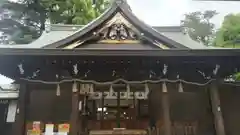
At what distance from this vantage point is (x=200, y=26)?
29047 mm

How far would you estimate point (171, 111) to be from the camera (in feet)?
28.6

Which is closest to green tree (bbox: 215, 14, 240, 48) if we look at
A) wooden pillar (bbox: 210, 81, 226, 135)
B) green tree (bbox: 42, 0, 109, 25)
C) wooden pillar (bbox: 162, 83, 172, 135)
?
green tree (bbox: 42, 0, 109, 25)

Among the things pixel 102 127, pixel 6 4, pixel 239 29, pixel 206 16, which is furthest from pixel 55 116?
pixel 206 16

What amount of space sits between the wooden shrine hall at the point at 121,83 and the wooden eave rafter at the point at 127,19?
34 millimetres

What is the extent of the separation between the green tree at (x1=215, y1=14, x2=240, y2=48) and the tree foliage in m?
10.0

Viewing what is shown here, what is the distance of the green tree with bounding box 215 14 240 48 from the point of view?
57.7 feet

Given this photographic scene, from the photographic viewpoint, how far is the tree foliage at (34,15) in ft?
57.3

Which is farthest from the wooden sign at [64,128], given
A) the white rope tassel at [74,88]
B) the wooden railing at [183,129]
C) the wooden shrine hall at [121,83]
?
the wooden railing at [183,129]

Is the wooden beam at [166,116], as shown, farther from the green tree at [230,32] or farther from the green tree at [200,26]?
the green tree at [200,26]

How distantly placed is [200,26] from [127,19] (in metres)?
22.3

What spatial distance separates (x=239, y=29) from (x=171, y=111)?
41.4 feet

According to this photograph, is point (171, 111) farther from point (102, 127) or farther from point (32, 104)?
point (32, 104)

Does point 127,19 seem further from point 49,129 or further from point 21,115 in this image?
point 21,115

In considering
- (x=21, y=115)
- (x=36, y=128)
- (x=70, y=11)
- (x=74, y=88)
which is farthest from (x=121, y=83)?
(x=70, y=11)
